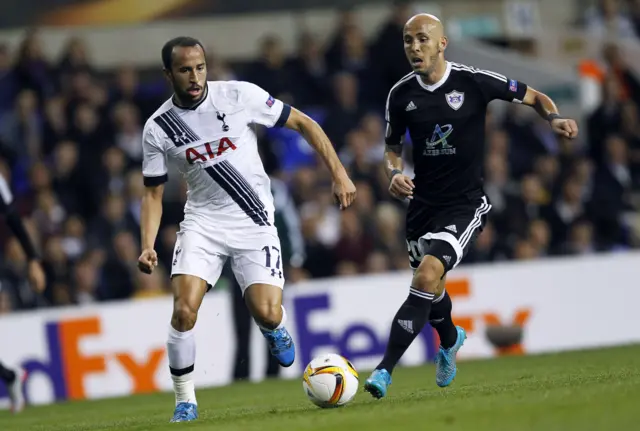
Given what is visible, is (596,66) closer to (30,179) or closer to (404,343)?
(30,179)

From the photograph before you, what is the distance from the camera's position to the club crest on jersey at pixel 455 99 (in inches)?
360

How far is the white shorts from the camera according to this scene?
863cm

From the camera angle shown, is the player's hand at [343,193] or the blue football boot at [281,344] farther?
the blue football boot at [281,344]

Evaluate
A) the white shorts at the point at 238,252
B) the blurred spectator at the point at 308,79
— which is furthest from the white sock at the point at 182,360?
the blurred spectator at the point at 308,79

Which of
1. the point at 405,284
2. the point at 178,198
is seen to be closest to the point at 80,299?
the point at 178,198

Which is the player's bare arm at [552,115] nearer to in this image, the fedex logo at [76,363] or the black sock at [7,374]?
the black sock at [7,374]

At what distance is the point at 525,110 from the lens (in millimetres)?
20641

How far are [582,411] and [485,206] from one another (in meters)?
2.92

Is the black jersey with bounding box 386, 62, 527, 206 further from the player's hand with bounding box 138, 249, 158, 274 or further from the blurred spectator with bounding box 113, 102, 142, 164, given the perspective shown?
the blurred spectator with bounding box 113, 102, 142, 164

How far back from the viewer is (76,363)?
14.4 meters

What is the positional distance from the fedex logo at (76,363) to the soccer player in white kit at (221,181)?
5924mm

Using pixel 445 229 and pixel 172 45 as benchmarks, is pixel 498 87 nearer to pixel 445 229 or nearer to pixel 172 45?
pixel 445 229

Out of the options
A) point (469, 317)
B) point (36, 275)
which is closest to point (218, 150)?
point (36, 275)

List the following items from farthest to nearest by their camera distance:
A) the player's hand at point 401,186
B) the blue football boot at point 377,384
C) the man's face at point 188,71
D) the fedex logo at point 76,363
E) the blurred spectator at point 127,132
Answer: the blurred spectator at point 127,132 < the fedex logo at point 76,363 < the player's hand at point 401,186 < the man's face at point 188,71 < the blue football boot at point 377,384
